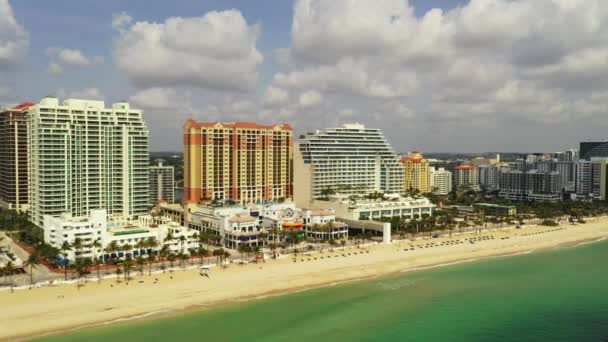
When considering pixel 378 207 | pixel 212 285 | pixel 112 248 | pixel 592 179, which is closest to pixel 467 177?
pixel 592 179

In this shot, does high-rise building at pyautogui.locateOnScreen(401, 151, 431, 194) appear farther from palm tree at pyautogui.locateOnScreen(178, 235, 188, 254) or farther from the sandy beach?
palm tree at pyautogui.locateOnScreen(178, 235, 188, 254)

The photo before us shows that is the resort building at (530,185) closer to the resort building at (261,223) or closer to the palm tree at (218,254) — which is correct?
the resort building at (261,223)

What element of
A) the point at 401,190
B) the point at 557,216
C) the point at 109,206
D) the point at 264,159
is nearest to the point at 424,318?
the point at 109,206

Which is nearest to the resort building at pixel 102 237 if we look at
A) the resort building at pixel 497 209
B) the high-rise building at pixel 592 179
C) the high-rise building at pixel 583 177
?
the resort building at pixel 497 209

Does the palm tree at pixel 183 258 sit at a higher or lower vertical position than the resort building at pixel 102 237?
lower

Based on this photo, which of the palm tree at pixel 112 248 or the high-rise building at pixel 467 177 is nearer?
the palm tree at pixel 112 248

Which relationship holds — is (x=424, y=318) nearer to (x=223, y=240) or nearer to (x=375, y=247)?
(x=375, y=247)

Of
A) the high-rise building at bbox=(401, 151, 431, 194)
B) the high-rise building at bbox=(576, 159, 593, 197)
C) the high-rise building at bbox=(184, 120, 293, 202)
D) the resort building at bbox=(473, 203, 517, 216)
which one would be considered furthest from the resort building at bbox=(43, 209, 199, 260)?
the high-rise building at bbox=(576, 159, 593, 197)
